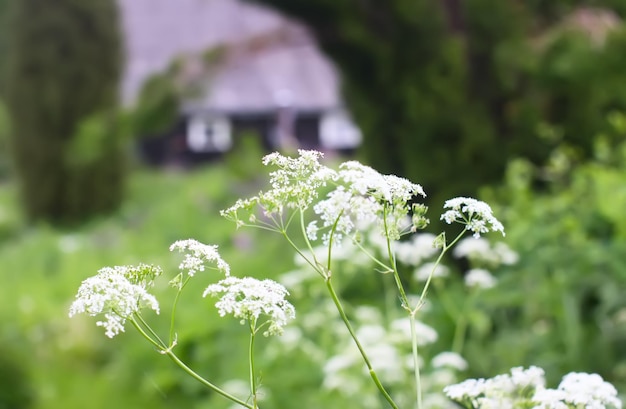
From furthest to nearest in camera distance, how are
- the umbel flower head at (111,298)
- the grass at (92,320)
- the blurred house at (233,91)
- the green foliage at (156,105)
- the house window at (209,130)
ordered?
the house window at (209,130) < the blurred house at (233,91) < the green foliage at (156,105) < the grass at (92,320) < the umbel flower head at (111,298)

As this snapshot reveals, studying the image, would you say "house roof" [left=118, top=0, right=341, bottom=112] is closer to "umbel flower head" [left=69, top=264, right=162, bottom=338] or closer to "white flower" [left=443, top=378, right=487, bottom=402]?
"white flower" [left=443, top=378, right=487, bottom=402]

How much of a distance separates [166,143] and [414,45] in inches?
481

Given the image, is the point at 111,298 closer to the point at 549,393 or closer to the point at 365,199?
the point at 365,199

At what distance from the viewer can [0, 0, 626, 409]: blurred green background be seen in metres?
2.67

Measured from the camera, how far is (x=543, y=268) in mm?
2854

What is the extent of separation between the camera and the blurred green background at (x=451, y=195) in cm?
267

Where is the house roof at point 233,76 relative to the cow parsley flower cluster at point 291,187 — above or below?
above

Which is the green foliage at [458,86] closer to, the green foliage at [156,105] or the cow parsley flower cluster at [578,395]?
the green foliage at [156,105]

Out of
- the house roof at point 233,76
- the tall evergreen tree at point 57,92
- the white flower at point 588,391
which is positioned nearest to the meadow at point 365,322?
the white flower at point 588,391

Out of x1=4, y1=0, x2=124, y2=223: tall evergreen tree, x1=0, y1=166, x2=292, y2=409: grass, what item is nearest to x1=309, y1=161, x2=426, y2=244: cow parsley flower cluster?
x1=0, y1=166, x2=292, y2=409: grass

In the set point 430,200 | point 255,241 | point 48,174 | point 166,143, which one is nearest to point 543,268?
point 430,200

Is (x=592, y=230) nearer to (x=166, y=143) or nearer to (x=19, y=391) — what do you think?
(x=19, y=391)

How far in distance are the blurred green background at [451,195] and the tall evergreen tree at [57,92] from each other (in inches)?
134

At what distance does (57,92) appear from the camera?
933 centimetres
